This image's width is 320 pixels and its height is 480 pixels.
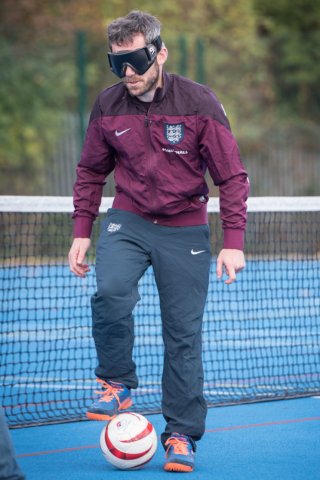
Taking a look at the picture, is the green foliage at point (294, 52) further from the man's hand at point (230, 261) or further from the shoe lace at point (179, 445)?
the shoe lace at point (179, 445)

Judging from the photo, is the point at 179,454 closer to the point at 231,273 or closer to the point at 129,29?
the point at 231,273

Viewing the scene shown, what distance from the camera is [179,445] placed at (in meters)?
5.36

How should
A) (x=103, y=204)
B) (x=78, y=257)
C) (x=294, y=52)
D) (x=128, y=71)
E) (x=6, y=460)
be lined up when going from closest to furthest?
(x=6, y=460) < (x=128, y=71) < (x=78, y=257) < (x=103, y=204) < (x=294, y=52)

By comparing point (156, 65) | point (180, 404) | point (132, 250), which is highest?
point (156, 65)

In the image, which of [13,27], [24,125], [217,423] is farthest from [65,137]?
[217,423]

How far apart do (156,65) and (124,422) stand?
182cm

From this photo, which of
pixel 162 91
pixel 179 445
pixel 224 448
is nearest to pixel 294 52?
pixel 224 448

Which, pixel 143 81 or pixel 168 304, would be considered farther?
pixel 168 304

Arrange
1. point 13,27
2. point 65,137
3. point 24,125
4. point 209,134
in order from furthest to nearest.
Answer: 1. point 13,27
2. point 24,125
3. point 65,137
4. point 209,134

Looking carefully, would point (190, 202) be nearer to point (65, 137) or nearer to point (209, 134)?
point (209, 134)

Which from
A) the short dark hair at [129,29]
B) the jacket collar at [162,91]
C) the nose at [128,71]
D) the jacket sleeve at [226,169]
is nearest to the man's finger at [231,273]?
the jacket sleeve at [226,169]

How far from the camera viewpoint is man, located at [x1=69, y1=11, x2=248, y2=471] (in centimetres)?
522

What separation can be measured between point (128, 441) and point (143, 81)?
71.3 inches

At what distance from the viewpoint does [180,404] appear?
5.38m
